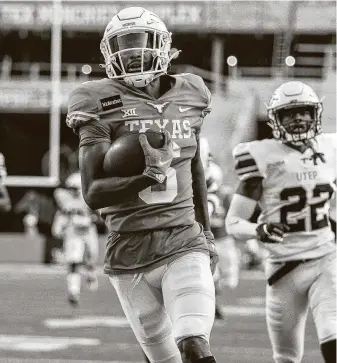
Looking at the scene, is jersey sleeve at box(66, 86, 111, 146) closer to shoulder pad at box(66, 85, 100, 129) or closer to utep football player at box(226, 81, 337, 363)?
shoulder pad at box(66, 85, 100, 129)

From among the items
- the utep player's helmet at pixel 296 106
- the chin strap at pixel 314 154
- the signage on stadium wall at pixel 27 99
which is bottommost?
the signage on stadium wall at pixel 27 99

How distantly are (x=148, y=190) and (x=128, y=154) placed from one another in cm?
27

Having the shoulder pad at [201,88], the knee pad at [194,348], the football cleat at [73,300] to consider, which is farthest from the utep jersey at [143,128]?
the football cleat at [73,300]

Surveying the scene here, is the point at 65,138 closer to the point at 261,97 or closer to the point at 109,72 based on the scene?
the point at 261,97

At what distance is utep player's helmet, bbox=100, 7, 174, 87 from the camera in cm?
396

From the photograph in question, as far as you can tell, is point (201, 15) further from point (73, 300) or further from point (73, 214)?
point (73, 300)

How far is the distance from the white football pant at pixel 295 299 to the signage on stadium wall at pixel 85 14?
1756cm

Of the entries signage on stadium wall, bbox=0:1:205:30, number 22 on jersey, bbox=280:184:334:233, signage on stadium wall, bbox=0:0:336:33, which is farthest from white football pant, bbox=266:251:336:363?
signage on stadium wall, bbox=0:0:336:33

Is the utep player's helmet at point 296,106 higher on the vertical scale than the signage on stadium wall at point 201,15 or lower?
higher

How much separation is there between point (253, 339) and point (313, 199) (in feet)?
11.5

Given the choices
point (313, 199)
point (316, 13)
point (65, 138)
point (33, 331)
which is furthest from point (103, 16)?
point (313, 199)

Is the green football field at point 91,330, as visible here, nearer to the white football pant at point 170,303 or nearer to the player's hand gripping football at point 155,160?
the white football pant at point 170,303

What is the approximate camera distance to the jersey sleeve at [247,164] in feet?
16.4

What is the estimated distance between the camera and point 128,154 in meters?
A: 3.69
